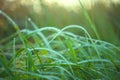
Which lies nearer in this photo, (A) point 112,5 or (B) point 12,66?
(B) point 12,66

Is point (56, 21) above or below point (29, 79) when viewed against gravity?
above

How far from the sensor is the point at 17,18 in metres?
3.78

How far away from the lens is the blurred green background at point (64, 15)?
2463mm

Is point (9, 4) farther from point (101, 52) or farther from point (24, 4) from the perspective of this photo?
point (101, 52)

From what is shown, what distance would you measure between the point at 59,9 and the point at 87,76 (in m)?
2.15

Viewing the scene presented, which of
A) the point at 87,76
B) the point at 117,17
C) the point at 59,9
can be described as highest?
the point at 59,9

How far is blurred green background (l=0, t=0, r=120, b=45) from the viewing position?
8.08ft

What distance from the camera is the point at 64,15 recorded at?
336cm

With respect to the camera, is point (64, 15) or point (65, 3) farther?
point (64, 15)

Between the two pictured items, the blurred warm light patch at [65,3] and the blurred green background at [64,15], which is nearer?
the blurred warm light patch at [65,3]

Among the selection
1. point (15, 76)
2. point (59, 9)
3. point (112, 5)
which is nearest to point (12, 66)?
point (15, 76)

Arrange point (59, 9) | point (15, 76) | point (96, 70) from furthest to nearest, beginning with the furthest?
point (59, 9) < point (96, 70) < point (15, 76)

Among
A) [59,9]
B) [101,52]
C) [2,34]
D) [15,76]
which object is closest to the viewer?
[15,76]

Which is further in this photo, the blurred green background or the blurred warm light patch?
the blurred green background
